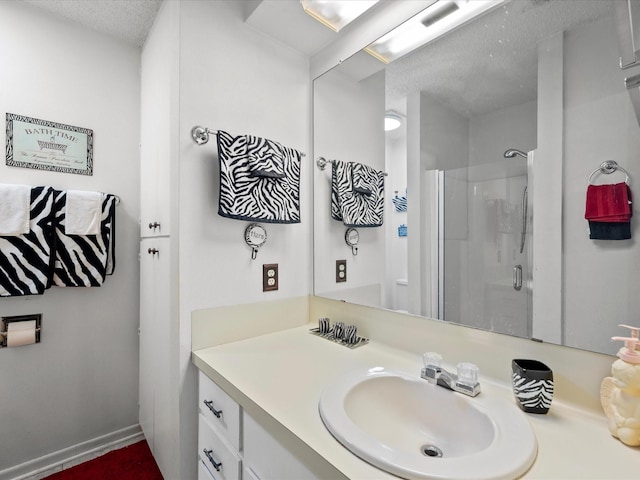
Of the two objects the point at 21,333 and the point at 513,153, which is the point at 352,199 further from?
the point at 21,333

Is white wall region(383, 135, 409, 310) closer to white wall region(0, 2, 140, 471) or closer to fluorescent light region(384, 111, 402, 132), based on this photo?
fluorescent light region(384, 111, 402, 132)

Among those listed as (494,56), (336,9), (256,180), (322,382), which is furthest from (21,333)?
(494,56)

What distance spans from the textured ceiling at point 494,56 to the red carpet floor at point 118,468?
215 cm

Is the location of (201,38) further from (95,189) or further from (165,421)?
(165,421)

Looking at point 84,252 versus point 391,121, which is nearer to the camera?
point 391,121

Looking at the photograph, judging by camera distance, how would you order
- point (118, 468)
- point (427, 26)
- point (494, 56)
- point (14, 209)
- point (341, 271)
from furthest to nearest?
point (118, 468)
point (341, 271)
point (14, 209)
point (427, 26)
point (494, 56)

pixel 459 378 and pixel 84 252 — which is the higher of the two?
pixel 84 252

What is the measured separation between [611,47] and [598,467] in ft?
3.05

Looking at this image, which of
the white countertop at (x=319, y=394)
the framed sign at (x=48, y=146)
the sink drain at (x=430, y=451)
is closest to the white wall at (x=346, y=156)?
the white countertop at (x=319, y=394)

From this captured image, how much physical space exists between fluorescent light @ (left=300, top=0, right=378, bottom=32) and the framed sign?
1320 mm

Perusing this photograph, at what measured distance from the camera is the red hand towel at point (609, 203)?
71 centimetres

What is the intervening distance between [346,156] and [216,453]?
1.29 m

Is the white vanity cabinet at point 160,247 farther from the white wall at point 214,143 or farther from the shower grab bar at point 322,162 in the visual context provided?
the shower grab bar at point 322,162

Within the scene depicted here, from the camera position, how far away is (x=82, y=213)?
1515mm
